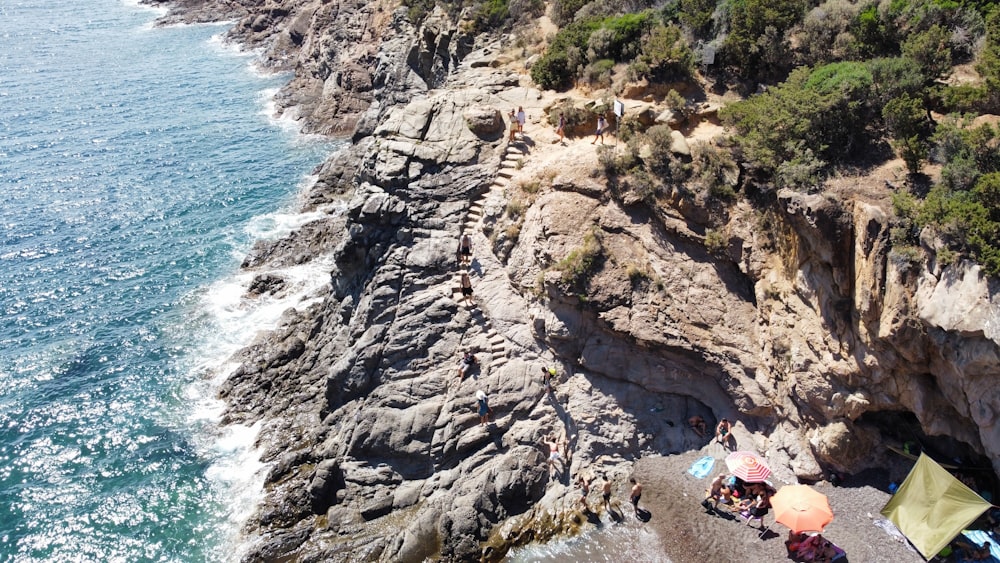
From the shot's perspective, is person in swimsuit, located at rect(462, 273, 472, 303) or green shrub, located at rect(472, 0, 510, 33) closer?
person in swimsuit, located at rect(462, 273, 472, 303)

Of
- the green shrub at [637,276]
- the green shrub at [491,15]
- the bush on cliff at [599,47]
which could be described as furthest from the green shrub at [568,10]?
the green shrub at [637,276]

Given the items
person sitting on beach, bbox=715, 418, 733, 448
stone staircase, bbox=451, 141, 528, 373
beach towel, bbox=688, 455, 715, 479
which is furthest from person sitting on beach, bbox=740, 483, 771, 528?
stone staircase, bbox=451, 141, 528, 373

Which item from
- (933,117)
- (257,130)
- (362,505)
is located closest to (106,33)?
(257,130)

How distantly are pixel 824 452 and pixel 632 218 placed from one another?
1034cm

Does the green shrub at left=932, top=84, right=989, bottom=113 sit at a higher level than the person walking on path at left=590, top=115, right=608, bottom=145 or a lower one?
higher

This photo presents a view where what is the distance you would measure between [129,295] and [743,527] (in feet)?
112

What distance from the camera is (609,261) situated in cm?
2278

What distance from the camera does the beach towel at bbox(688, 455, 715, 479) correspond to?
20344 mm

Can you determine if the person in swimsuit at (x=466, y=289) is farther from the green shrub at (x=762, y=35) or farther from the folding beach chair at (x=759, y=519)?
the green shrub at (x=762, y=35)

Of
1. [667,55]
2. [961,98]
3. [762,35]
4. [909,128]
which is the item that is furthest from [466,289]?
[961,98]

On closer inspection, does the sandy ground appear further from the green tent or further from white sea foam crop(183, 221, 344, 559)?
white sea foam crop(183, 221, 344, 559)

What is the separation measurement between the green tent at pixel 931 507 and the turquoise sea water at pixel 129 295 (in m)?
21.9

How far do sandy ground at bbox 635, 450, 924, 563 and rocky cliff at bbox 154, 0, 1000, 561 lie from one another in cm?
101

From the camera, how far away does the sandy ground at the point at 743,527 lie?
695 inches
